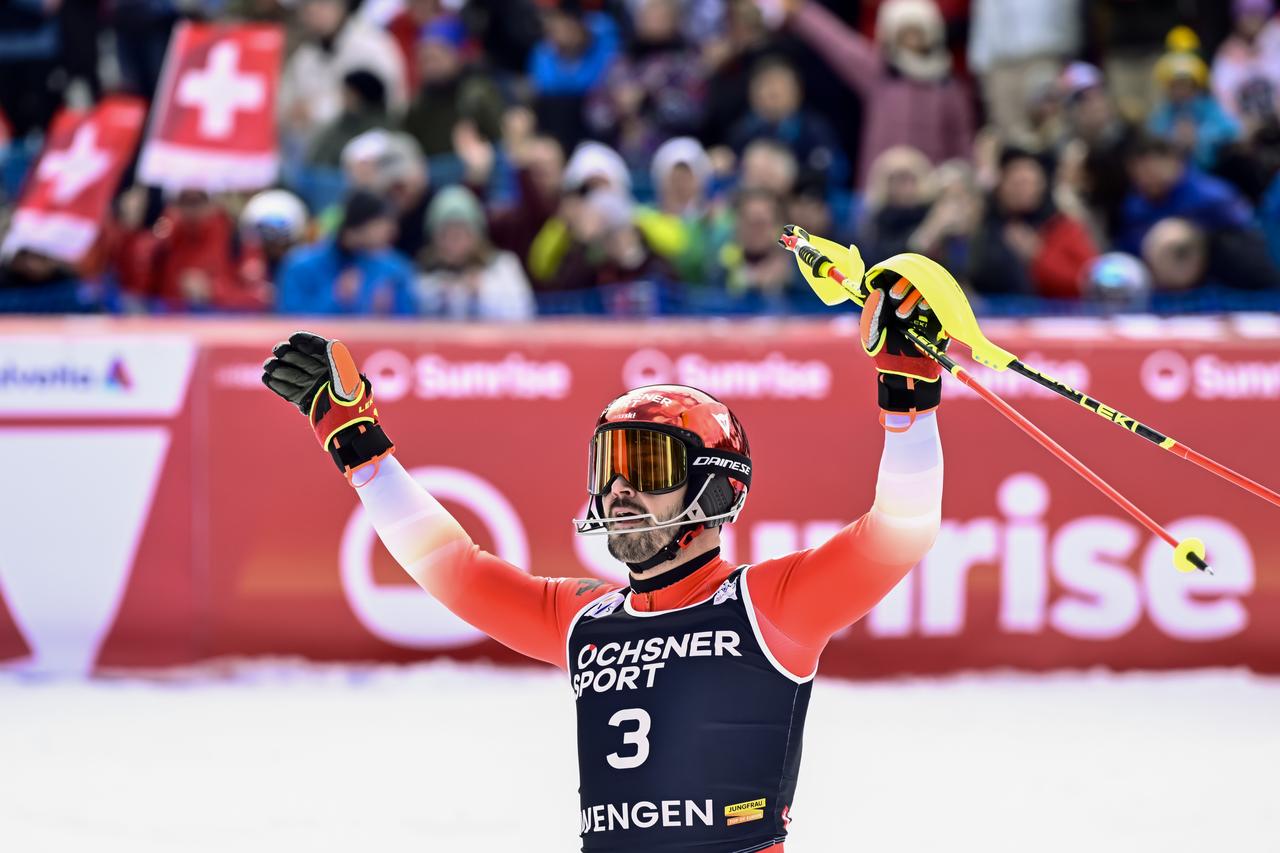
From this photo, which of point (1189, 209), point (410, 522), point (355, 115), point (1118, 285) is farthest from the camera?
point (355, 115)

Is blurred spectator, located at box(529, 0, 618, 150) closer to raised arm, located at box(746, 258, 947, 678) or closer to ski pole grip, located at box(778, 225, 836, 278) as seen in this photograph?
ski pole grip, located at box(778, 225, 836, 278)

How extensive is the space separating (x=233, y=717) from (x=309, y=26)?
5.53 metres

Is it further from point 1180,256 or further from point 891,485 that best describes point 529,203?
point 891,485

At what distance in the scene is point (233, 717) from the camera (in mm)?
7441

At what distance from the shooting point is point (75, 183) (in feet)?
32.2

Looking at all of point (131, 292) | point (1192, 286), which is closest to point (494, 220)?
point (131, 292)

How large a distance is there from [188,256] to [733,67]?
3.41 m

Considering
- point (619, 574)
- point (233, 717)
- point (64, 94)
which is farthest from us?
point (64, 94)

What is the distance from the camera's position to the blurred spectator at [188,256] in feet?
31.7

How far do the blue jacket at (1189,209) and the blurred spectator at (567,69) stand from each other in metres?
3.45

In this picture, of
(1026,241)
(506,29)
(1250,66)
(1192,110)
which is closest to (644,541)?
(1026,241)

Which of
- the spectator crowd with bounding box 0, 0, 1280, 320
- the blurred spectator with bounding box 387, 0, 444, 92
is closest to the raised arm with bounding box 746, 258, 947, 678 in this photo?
the spectator crowd with bounding box 0, 0, 1280, 320

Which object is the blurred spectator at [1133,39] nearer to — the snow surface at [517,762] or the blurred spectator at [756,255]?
the blurred spectator at [756,255]

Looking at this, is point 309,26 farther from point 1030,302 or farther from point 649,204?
point 1030,302
